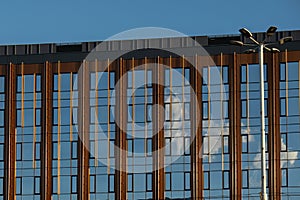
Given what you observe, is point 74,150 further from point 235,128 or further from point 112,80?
point 235,128

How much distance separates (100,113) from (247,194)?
1545 centimetres

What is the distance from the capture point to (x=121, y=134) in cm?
8981

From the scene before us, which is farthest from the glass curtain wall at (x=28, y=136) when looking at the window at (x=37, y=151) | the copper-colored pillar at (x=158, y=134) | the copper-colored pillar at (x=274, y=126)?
the copper-colored pillar at (x=274, y=126)

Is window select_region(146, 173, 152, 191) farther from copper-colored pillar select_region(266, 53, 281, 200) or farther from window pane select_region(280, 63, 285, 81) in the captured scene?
window pane select_region(280, 63, 285, 81)

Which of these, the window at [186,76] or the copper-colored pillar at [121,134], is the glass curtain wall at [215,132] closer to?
the window at [186,76]

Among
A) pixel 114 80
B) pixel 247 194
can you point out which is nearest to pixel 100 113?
pixel 114 80

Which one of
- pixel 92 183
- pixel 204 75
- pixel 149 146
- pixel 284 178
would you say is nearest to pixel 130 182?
pixel 92 183

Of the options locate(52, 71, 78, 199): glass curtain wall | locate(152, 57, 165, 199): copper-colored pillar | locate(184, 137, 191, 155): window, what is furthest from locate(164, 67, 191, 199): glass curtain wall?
locate(52, 71, 78, 199): glass curtain wall

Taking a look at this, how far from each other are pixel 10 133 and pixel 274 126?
24.5m

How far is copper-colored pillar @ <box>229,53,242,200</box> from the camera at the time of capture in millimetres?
87188

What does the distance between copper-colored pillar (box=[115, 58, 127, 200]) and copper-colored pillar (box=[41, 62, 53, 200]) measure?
627 cm

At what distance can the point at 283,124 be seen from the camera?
3433 inches

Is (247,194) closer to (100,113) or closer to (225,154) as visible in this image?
(225,154)

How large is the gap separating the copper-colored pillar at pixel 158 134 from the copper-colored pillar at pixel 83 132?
20.3 ft
